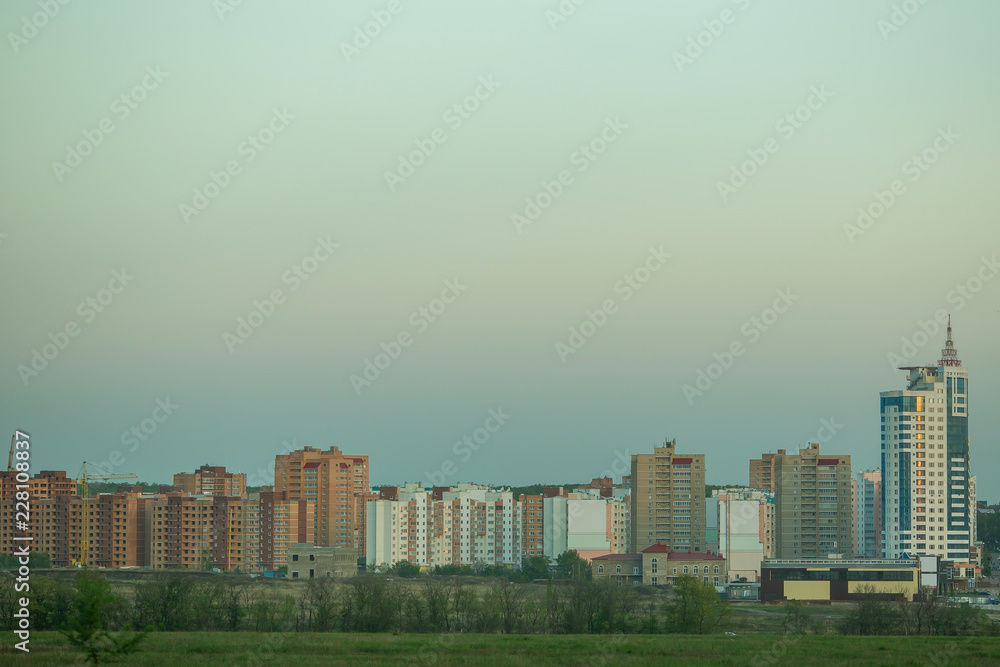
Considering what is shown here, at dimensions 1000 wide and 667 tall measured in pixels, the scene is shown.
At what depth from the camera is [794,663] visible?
20234 millimetres

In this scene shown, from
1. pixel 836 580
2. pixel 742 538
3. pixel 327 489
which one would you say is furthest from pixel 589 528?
pixel 836 580

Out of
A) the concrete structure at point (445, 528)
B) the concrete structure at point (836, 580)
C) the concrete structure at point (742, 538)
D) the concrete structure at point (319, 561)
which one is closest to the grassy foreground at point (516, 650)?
the concrete structure at point (836, 580)

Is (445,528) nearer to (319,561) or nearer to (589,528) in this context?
(589,528)

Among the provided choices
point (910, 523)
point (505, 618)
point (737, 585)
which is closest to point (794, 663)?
point (505, 618)

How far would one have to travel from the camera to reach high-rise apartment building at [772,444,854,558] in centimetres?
7575

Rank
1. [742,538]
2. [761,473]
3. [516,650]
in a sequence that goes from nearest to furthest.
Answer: [516,650] < [742,538] < [761,473]

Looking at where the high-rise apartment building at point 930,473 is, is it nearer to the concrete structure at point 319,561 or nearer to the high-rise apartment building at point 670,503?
the high-rise apartment building at point 670,503

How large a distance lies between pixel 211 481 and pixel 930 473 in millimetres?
59204

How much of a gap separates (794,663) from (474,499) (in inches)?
2546

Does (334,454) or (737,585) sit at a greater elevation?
(334,454)

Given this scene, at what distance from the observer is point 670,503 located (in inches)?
2931

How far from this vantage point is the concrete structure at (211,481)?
102 m

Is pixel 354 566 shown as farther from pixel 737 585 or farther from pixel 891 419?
pixel 891 419

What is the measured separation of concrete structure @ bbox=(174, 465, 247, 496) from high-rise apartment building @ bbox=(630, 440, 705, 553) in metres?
41.6
